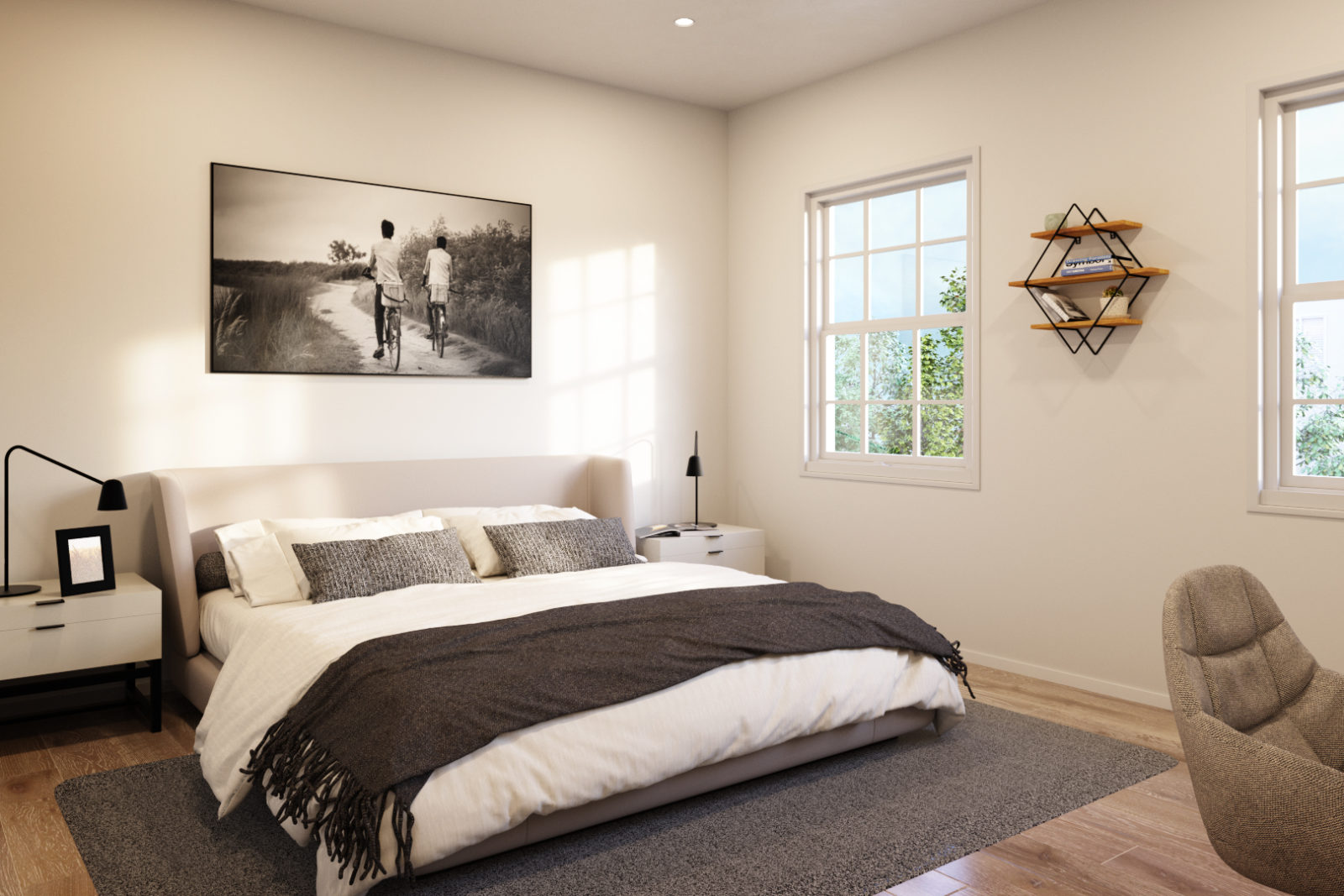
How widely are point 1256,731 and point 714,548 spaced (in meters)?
3.12

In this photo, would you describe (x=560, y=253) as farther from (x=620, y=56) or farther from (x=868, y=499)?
(x=868, y=499)

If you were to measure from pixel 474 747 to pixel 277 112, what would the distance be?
10.0 ft

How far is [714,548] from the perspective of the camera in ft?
16.5

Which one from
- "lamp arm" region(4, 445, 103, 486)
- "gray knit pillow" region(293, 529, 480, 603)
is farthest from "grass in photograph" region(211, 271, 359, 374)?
"gray knit pillow" region(293, 529, 480, 603)

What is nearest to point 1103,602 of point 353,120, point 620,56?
point 620,56

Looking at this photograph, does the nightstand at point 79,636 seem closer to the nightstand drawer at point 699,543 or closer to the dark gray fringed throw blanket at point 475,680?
the dark gray fringed throw blanket at point 475,680

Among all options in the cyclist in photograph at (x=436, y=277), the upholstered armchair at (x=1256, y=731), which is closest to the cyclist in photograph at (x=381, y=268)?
the cyclist in photograph at (x=436, y=277)

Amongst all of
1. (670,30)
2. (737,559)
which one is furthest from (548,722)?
(670,30)

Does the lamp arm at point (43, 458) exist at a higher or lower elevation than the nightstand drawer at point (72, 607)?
higher

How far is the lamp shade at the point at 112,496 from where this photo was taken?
3.42 meters

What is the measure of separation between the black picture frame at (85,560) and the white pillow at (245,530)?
1.24ft

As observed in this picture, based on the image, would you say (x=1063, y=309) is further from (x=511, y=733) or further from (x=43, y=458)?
(x=43, y=458)

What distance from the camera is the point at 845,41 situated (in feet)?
15.0

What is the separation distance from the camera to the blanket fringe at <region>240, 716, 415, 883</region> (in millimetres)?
2154
